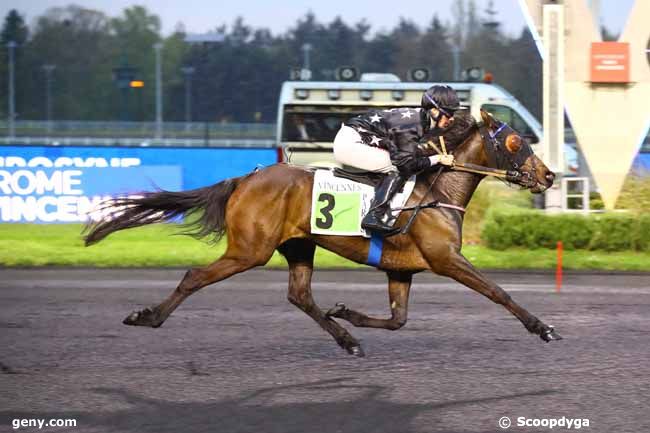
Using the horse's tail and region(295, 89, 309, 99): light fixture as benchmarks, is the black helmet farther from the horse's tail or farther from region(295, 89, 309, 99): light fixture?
region(295, 89, 309, 99): light fixture

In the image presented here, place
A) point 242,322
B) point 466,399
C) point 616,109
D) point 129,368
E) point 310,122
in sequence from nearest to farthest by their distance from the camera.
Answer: point 466,399, point 129,368, point 242,322, point 616,109, point 310,122

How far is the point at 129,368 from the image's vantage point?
6.97m

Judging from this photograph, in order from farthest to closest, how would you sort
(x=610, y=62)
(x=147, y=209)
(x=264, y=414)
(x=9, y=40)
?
(x=9, y=40)
(x=610, y=62)
(x=147, y=209)
(x=264, y=414)

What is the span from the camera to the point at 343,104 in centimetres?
2338

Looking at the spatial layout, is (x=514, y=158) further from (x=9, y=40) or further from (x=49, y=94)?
(x=9, y=40)

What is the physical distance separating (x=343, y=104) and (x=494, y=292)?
652 inches

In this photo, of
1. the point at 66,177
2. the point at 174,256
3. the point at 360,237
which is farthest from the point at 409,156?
the point at 66,177

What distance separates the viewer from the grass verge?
1452 centimetres

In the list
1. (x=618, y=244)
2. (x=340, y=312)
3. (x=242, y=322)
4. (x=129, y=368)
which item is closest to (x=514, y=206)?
(x=618, y=244)

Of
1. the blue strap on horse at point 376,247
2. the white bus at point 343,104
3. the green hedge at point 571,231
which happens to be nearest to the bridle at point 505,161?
the blue strap on horse at point 376,247

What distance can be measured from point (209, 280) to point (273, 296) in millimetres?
3626

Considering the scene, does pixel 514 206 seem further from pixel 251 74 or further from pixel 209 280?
pixel 251 74
